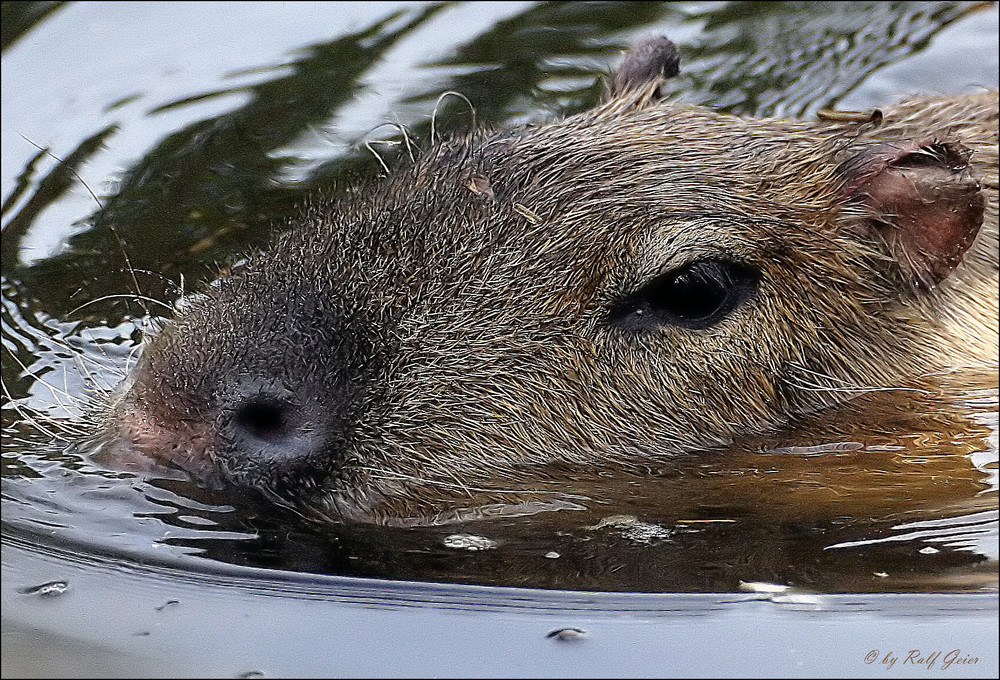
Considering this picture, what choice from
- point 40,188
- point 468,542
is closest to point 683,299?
point 468,542

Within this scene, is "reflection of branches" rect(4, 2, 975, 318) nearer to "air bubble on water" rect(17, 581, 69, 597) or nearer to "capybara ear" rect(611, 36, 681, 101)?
"capybara ear" rect(611, 36, 681, 101)

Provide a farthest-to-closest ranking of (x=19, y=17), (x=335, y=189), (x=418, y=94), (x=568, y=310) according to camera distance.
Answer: (x=19, y=17), (x=418, y=94), (x=335, y=189), (x=568, y=310)

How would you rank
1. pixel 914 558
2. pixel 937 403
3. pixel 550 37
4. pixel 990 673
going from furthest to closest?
pixel 550 37 → pixel 937 403 → pixel 914 558 → pixel 990 673

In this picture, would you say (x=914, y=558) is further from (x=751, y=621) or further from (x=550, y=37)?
(x=550, y=37)

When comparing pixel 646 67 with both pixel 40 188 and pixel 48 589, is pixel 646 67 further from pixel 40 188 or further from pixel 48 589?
pixel 48 589

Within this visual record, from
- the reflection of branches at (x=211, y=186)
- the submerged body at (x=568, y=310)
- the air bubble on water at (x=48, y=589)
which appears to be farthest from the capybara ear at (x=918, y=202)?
the air bubble on water at (x=48, y=589)

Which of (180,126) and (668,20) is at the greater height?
(668,20)

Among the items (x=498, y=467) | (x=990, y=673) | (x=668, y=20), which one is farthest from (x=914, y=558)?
(x=668, y=20)
